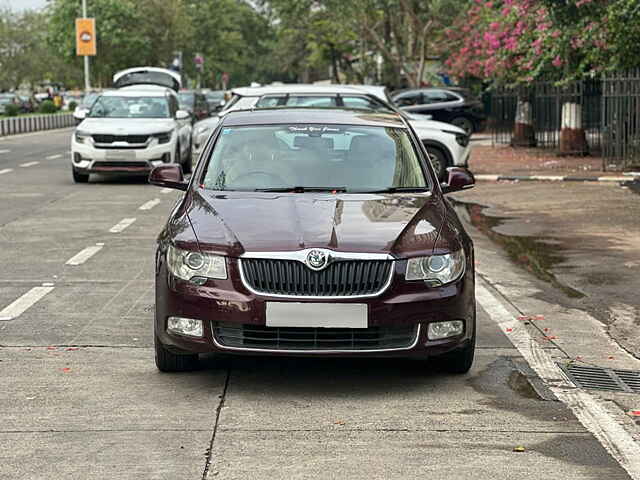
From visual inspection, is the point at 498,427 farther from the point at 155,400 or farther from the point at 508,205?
the point at 508,205

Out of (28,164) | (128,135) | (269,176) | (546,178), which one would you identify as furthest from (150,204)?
(28,164)

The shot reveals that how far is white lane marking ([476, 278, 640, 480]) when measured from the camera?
5.57 meters

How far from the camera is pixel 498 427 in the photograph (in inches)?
237

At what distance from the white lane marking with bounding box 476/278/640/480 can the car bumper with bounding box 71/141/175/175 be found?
13.1 meters

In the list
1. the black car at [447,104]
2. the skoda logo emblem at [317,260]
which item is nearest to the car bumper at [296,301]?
the skoda logo emblem at [317,260]

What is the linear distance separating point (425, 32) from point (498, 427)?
38.3 m

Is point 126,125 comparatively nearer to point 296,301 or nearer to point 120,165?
point 120,165

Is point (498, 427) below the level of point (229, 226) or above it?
below

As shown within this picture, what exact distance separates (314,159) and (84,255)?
4.82 metres

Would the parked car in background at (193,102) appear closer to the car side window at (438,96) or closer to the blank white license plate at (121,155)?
the car side window at (438,96)

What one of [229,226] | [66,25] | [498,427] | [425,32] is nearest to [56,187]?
[229,226]

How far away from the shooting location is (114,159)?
2141cm

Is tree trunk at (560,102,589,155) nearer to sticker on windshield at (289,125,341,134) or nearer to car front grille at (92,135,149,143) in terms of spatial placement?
car front grille at (92,135,149,143)

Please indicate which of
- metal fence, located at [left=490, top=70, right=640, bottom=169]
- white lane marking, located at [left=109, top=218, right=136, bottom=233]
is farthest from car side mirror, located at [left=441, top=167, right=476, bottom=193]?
metal fence, located at [left=490, top=70, right=640, bottom=169]
